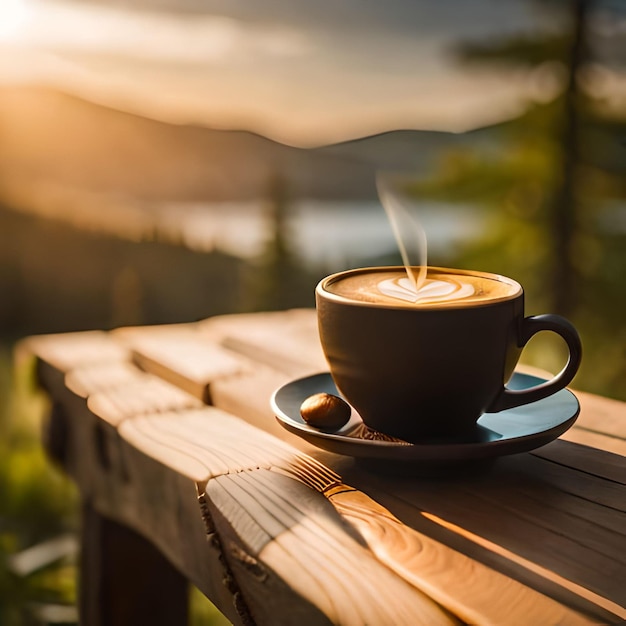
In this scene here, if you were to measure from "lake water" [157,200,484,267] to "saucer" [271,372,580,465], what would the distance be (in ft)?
9.33

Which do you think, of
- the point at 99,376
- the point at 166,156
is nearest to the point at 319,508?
the point at 99,376

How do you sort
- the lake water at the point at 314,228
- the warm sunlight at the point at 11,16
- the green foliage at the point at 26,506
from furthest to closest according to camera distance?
1. the lake water at the point at 314,228
2. the warm sunlight at the point at 11,16
3. the green foliage at the point at 26,506

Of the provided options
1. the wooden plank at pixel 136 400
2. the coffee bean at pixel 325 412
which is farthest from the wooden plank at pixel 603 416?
the wooden plank at pixel 136 400

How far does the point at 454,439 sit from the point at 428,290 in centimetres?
12

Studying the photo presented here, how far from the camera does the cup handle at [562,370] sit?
554 millimetres

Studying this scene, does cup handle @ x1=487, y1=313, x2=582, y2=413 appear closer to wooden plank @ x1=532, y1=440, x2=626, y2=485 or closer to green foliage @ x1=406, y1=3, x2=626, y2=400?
wooden plank @ x1=532, y1=440, x2=626, y2=485

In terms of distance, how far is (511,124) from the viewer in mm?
3531

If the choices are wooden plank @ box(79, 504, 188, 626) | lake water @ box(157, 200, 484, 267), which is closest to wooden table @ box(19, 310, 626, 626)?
wooden plank @ box(79, 504, 188, 626)

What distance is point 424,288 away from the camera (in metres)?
0.61

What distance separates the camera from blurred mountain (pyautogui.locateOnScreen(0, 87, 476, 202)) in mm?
3121

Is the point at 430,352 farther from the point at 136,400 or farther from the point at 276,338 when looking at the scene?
the point at 276,338

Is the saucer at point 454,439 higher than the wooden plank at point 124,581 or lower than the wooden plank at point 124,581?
higher

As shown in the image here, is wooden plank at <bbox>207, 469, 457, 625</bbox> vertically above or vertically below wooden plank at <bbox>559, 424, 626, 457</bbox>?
above

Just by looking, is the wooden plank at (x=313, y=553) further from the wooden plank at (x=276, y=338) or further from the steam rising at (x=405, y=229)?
the wooden plank at (x=276, y=338)
